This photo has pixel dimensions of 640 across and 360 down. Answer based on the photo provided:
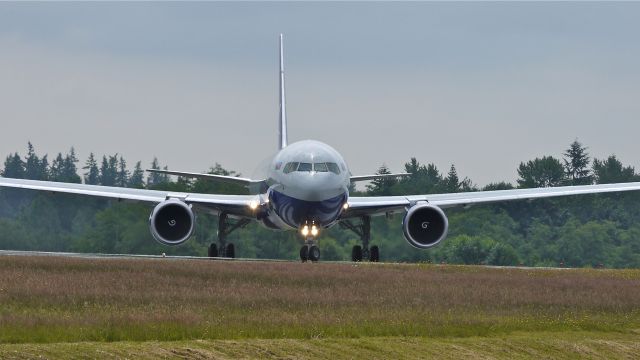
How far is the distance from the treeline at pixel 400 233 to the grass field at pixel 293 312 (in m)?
23.9

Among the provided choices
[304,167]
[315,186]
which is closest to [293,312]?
[315,186]

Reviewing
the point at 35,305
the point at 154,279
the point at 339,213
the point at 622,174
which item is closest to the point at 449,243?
the point at 339,213

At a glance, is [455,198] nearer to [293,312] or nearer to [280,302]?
[280,302]

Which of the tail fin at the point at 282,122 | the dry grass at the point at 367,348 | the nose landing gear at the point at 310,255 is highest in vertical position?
the tail fin at the point at 282,122

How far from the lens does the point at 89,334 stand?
68.1 ft

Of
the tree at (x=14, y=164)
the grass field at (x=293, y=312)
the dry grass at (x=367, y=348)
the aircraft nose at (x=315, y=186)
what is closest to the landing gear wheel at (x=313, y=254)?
the aircraft nose at (x=315, y=186)

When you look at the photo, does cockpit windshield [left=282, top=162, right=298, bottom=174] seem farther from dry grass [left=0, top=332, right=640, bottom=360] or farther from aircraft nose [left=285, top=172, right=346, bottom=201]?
dry grass [left=0, top=332, right=640, bottom=360]

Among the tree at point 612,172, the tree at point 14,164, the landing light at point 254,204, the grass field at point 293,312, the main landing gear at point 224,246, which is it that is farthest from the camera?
the tree at point 14,164

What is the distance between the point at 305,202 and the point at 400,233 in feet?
41.7

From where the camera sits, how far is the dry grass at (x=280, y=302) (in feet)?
73.0

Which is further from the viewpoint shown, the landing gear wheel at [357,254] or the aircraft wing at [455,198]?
the landing gear wheel at [357,254]

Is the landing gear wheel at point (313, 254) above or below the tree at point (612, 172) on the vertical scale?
below

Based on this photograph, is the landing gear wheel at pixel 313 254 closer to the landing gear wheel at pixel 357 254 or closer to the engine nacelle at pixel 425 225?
the engine nacelle at pixel 425 225

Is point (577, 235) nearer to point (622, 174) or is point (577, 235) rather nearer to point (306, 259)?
point (622, 174)
